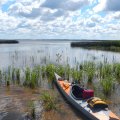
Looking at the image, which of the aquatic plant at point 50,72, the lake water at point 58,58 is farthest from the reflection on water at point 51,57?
the aquatic plant at point 50,72

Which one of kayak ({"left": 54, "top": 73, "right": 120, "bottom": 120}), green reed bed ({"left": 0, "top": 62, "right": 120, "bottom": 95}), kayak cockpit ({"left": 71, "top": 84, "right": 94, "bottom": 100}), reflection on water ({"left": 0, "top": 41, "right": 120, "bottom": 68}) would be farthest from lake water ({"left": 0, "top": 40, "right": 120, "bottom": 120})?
green reed bed ({"left": 0, "top": 62, "right": 120, "bottom": 95})

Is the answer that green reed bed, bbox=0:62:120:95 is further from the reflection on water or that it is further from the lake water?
the reflection on water

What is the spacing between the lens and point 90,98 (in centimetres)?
1469

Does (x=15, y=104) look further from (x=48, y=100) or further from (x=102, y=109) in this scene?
(x=102, y=109)

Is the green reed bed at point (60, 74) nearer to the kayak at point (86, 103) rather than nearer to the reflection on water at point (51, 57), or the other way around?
the kayak at point (86, 103)

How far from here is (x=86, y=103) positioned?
14.6 metres

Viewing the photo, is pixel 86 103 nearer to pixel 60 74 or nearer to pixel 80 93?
pixel 80 93

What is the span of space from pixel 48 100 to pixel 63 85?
363cm

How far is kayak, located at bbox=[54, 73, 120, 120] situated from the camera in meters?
12.8

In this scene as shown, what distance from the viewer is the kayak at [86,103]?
12.8 meters

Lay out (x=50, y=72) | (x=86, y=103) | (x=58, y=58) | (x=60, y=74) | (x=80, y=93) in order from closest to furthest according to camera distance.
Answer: (x=86, y=103), (x=80, y=93), (x=60, y=74), (x=50, y=72), (x=58, y=58)

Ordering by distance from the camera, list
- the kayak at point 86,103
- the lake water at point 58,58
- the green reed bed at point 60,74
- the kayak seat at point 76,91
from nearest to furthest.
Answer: the kayak at point 86,103, the lake water at point 58,58, the kayak seat at point 76,91, the green reed bed at point 60,74

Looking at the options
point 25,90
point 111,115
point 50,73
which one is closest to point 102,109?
point 111,115

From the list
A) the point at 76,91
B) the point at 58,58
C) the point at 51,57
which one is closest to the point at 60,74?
the point at 76,91
